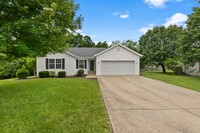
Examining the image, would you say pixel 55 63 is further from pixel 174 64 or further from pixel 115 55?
pixel 174 64

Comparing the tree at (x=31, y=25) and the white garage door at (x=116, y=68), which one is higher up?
the tree at (x=31, y=25)

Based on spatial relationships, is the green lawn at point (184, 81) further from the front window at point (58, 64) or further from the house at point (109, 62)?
the front window at point (58, 64)

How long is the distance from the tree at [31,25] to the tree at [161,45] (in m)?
24.0

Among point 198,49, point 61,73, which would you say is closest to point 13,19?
point 61,73

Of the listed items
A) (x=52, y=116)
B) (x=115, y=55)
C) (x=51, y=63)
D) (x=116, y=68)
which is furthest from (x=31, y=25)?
A: (x=116, y=68)

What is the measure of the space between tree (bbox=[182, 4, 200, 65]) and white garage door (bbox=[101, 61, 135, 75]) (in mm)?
7083

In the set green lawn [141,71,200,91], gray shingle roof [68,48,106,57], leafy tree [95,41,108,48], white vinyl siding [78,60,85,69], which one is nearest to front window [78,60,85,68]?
white vinyl siding [78,60,85,69]

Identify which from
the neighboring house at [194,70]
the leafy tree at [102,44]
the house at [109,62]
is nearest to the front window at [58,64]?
the house at [109,62]

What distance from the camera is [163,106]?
782 centimetres

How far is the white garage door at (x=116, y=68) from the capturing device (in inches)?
1011

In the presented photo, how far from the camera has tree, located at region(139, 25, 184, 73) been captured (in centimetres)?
3203

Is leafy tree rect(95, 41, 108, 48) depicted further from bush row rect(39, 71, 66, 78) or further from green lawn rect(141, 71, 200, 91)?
green lawn rect(141, 71, 200, 91)

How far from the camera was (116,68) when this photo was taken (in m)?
25.7

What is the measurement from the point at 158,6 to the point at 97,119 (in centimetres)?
1749
